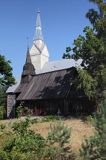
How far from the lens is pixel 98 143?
14.8 metres

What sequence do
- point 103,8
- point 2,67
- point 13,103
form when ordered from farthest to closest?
point 13,103 < point 2,67 < point 103,8

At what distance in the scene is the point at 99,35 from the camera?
39750mm

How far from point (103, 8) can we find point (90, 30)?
2.65 m

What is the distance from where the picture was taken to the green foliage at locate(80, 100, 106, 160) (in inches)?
575

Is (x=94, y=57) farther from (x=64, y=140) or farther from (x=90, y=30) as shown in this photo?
(x=64, y=140)

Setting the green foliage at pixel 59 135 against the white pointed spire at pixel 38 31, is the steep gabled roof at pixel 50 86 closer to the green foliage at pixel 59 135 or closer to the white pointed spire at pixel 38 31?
the green foliage at pixel 59 135

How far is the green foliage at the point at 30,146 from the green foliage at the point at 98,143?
1.37 meters

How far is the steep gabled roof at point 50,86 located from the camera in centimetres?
4981

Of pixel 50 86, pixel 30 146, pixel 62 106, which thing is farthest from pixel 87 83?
pixel 30 146

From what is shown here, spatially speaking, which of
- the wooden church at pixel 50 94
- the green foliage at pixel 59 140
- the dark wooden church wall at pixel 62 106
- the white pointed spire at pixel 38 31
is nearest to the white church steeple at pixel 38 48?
the white pointed spire at pixel 38 31

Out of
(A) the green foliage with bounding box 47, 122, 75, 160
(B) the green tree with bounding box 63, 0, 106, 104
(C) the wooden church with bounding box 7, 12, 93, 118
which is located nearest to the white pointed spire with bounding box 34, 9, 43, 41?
(C) the wooden church with bounding box 7, 12, 93, 118

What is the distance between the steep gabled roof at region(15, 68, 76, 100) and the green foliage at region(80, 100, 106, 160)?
32.1 m

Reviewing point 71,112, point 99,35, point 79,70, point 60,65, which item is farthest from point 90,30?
point 60,65

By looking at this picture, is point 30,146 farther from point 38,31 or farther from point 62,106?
point 38,31
